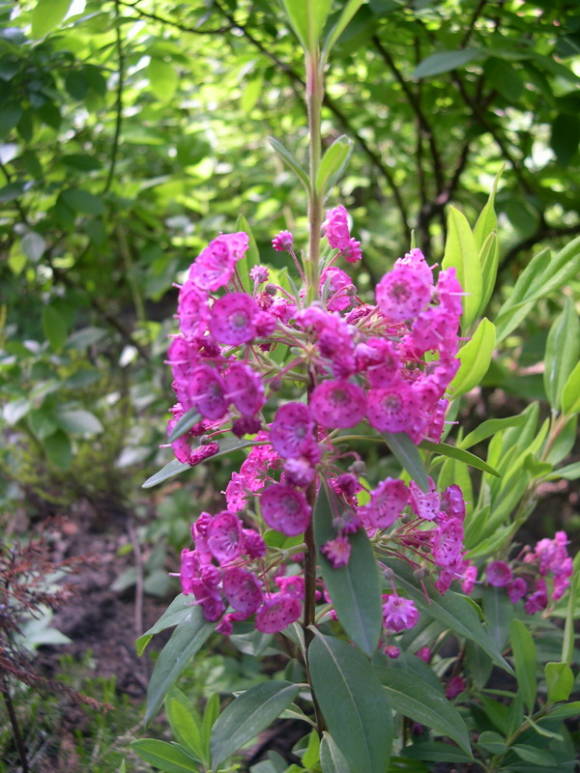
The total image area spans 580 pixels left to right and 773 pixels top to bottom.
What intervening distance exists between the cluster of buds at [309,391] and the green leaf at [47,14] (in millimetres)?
803

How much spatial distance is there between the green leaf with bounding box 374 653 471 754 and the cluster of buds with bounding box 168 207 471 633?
0.17 m

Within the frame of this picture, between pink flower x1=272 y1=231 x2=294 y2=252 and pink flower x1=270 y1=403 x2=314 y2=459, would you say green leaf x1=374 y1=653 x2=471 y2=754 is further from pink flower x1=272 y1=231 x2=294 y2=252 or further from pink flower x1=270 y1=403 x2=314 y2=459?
pink flower x1=272 y1=231 x2=294 y2=252

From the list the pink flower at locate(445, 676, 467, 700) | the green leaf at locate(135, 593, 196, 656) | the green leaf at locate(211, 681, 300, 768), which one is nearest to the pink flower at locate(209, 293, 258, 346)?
the green leaf at locate(135, 593, 196, 656)

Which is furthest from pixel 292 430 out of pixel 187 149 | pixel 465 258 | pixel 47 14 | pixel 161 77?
pixel 187 149

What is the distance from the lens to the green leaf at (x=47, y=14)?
59.3 inches

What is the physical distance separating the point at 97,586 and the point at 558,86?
2.42m

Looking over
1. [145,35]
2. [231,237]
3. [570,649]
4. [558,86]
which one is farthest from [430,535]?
[558,86]

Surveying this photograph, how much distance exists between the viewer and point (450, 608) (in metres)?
1.11

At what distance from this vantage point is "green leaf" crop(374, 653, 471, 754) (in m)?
1.09

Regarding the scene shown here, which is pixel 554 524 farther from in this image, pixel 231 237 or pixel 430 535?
pixel 231 237

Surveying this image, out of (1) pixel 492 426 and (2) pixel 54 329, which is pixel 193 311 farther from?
(2) pixel 54 329

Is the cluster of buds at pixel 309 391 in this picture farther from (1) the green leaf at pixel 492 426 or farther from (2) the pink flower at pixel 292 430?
(1) the green leaf at pixel 492 426

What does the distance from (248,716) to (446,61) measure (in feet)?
4.69

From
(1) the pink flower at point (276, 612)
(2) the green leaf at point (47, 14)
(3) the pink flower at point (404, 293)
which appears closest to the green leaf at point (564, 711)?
(1) the pink flower at point (276, 612)
